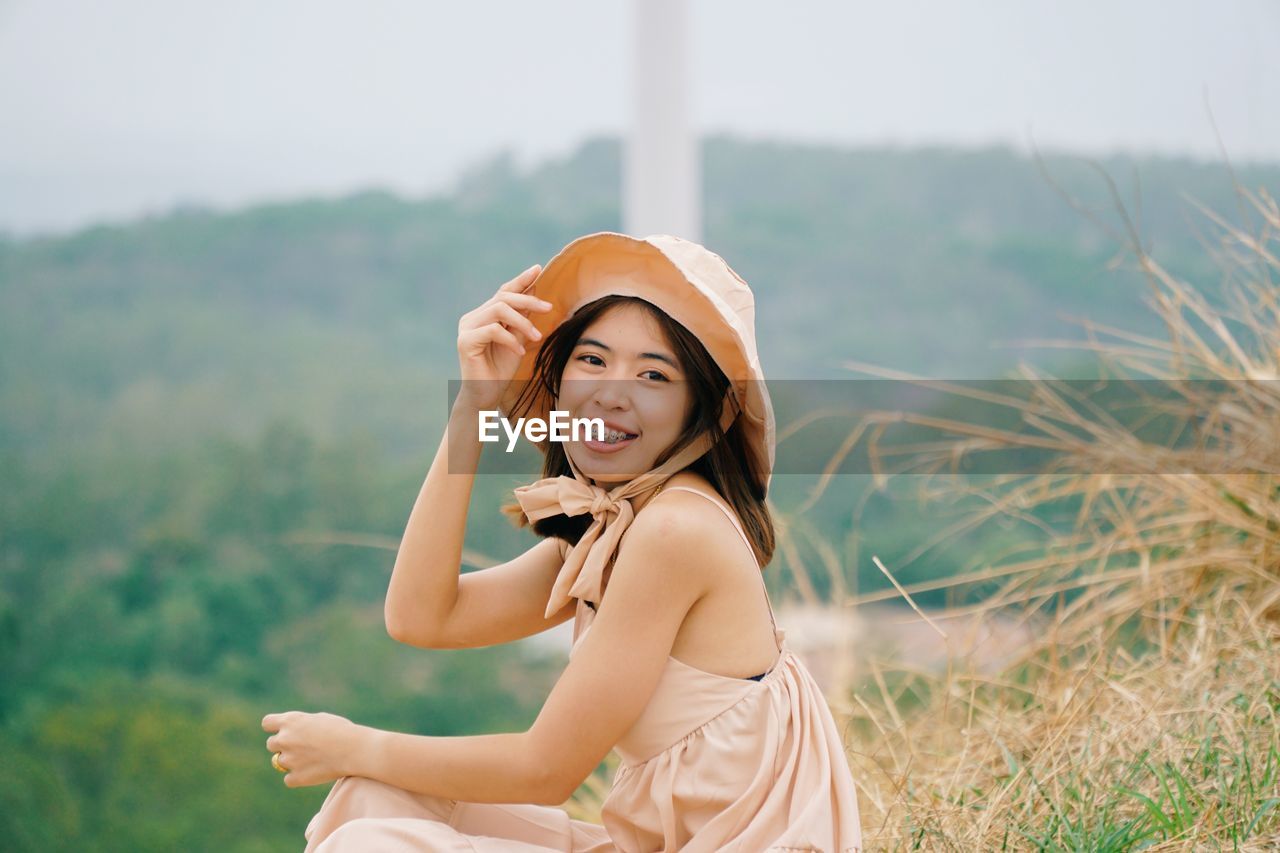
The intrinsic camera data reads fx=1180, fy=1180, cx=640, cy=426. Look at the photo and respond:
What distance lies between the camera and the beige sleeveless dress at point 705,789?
40.8 inches

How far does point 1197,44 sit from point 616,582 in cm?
346

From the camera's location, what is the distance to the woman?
1.04 m

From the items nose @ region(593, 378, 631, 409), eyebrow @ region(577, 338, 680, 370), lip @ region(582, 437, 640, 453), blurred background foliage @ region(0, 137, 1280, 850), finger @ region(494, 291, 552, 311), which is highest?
finger @ region(494, 291, 552, 311)

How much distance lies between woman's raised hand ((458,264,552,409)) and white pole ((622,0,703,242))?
5.58ft

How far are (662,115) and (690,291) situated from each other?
1828 millimetres

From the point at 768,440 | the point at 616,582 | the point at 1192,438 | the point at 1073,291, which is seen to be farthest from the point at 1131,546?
the point at 1073,291

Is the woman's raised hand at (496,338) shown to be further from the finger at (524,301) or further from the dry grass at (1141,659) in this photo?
the dry grass at (1141,659)

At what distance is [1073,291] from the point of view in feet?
12.9

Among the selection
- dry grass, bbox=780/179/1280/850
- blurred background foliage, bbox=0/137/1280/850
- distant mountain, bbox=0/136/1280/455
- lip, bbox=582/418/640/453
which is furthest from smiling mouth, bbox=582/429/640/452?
distant mountain, bbox=0/136/1280/455

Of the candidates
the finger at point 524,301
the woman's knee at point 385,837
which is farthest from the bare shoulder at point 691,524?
the woman's knee at point 385,837

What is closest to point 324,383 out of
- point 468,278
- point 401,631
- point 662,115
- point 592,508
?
point 468,278

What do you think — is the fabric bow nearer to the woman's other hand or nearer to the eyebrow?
the eyebrow

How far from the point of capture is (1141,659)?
1695 millimetres

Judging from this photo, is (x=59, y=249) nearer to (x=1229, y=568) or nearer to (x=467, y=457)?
(x=467, y=457)
